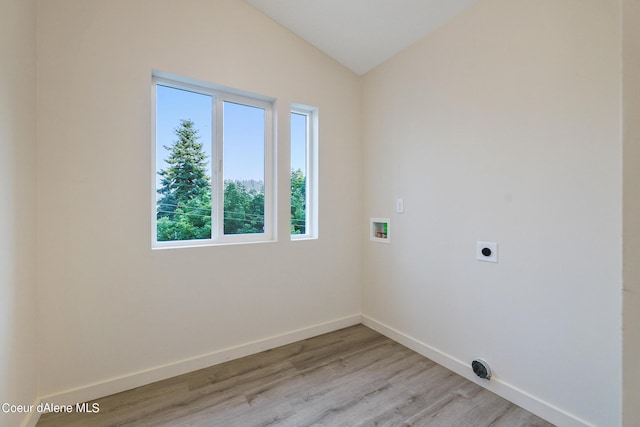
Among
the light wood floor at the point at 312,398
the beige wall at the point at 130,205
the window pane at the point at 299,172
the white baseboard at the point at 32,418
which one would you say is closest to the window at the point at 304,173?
the window pane at the point at 299,172

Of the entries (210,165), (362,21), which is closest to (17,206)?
(210,165)

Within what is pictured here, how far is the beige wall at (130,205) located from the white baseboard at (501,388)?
1067 millimetres

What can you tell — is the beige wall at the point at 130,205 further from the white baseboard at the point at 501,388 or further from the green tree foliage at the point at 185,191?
the white baseboard at the point at 501,388

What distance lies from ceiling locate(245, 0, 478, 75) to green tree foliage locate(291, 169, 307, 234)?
1.22 m

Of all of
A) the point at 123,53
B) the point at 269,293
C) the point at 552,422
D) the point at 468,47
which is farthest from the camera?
the point at 269,293

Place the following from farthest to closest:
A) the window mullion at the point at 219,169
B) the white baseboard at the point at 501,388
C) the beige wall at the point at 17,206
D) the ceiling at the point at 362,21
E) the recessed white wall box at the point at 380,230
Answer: the recessed white wall box at the point at 380,230 → the window mullion at the point at 219,169 → the ceiling at the point at 362,21 → the white baseboard at the point at 501,388 → the beige wall at the point at 17,206

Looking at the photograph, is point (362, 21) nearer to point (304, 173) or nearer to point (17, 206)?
point (304, 173)

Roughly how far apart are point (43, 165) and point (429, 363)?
9.65 ft

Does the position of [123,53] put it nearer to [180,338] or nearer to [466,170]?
[180,338]

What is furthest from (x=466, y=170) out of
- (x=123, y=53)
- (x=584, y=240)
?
(x=123, y=53)

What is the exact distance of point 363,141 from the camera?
2.86 m

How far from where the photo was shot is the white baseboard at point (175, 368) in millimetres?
1640

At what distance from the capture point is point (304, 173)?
2.69 meters

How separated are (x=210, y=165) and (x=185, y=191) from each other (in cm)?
29
